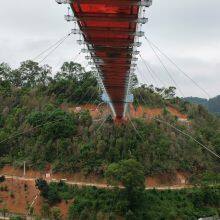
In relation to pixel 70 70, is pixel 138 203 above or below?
below

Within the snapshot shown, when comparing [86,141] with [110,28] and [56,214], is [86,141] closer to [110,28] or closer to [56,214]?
[56,214]

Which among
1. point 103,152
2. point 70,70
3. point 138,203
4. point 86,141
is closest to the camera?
point 138,203

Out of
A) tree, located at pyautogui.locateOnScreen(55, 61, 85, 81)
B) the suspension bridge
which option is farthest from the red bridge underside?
tree, located at pyautogui.locateOnScreen(55, 61, 85, 81)

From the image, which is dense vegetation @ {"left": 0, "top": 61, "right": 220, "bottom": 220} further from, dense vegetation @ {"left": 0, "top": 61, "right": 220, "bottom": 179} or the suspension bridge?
the suspension bridge

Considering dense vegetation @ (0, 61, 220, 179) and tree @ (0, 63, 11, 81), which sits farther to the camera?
tree @ (0, 63, 11, 81)

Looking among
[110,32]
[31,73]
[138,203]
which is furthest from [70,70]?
[110,32]

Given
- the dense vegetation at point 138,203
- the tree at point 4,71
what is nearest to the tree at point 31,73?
the tree at point 4,71

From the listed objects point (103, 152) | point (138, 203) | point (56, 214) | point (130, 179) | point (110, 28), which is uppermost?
point (110, 28)

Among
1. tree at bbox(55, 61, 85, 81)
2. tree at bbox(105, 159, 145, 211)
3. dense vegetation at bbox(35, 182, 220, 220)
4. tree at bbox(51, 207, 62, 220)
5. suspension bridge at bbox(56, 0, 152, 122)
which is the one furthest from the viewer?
tree at bbox(55, 61, 85, 81)

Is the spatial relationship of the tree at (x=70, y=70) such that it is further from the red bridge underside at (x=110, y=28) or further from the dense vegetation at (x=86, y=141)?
the red bridge underside at (x=110, y=28)
